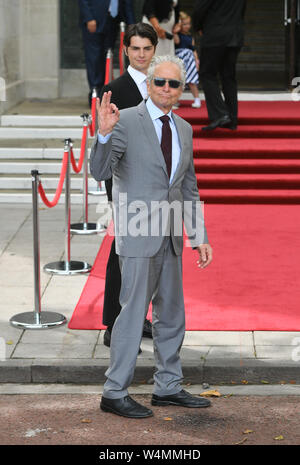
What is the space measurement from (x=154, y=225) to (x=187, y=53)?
8.87 meters

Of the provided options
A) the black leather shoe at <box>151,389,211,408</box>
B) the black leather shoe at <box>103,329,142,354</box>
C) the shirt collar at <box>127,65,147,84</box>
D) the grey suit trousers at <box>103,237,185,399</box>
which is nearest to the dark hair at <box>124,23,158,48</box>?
the shirt collar at <box>127,65,147,84</box>

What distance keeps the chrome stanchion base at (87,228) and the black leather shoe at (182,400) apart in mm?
4478

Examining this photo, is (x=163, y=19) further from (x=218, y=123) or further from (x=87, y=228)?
(x=87, y=228)

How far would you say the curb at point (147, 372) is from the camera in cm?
689

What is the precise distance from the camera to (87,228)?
10.8 meters

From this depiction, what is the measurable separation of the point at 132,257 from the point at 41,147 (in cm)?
760

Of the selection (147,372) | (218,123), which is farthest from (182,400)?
(218,123)

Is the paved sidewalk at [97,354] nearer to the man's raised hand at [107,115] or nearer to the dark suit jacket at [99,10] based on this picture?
the man's raised hand at [107,115]

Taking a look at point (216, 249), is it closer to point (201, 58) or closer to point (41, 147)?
point (201, 58)

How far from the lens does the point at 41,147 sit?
13430 mm

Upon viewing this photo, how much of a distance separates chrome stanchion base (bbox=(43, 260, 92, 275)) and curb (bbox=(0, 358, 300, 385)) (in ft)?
7.62

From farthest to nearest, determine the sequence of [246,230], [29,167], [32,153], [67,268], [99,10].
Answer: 1. [99,10]
2. [32,153]
3. [29,167]
4. [246,230]
5. [67,268]

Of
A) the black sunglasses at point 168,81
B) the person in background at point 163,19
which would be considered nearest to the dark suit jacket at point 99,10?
the person in background at point 163,19

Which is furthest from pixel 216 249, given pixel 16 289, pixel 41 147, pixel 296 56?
pixel 296 56
